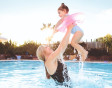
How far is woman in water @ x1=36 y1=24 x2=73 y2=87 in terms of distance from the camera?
2.92 metres

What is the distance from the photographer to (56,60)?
10.6 ft

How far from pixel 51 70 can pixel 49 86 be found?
3.18 feet

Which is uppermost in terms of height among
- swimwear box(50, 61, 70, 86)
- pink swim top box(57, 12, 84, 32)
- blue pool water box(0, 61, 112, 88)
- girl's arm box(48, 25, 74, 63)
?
pink swim top box(57, 12, 84, 32)

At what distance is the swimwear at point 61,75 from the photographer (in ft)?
10.8

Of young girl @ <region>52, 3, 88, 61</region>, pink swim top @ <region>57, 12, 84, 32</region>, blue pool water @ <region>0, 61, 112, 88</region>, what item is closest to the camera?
pink swim top @ <region>57, 12, 84, 32</region>

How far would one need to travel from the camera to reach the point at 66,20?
3.23 m

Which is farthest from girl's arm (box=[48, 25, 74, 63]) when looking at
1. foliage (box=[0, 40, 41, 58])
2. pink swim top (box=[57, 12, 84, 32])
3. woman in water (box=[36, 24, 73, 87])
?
foliage (box=[0, 40, 41, 58])

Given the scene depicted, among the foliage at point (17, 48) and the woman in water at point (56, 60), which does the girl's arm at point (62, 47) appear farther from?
the foliage at point (17, 48)

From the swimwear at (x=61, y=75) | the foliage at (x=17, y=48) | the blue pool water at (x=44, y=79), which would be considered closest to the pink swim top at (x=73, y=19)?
the swimwear at (x=61, y=75)

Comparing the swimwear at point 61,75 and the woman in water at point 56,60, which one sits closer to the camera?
the woman in water at point 56,60

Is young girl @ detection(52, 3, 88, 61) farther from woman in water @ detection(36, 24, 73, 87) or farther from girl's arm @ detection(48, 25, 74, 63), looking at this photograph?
girl's arm @ detection(48, 25, 74, 63)

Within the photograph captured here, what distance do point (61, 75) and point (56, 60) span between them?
344 millimetres

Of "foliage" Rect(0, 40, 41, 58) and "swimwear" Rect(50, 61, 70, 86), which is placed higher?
"foliage" Rect(0, 40, 41, 58)

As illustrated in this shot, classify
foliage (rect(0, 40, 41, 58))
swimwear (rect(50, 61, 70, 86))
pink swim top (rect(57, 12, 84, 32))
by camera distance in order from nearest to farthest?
pink swim top (rect(57, 12, 84, 32)) → swimwear (rect(50, 61, 70, 86)) → foliage (rect(0, 40, 41, 58))
